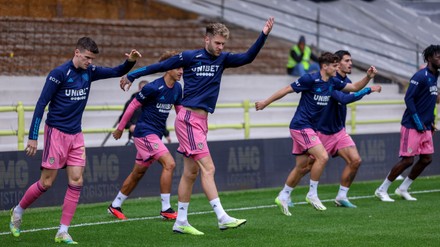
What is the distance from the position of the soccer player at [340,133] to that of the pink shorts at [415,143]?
3.50ft

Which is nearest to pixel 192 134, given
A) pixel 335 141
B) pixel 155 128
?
pixel 155 128

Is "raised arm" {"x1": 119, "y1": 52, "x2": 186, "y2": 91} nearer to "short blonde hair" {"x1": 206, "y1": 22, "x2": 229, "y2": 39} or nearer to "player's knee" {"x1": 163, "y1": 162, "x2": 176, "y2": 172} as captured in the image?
"short blonde hair" {"x1": 206, "y1": 22, "x2": 229, "y2": 39}

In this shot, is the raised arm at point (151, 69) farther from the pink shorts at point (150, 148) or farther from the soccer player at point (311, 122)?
the soccer player at point (311, 122)

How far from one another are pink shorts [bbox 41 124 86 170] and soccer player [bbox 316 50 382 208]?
195 inches

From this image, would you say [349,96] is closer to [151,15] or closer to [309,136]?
[309,136]

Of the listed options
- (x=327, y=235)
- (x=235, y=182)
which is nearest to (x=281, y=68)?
(x=235, y=182)

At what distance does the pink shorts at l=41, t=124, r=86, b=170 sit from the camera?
1141cm

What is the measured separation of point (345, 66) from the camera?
50.0 feet

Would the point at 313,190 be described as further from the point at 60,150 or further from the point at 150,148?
the point at 60,150

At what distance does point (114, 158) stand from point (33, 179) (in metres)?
1.60

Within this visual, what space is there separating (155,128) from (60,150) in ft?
9.45

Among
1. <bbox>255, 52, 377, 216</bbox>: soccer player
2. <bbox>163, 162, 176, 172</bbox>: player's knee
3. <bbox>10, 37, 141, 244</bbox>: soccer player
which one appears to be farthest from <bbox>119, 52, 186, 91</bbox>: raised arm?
<bbox>255, 52, 377, 216</bbox>: soccer player

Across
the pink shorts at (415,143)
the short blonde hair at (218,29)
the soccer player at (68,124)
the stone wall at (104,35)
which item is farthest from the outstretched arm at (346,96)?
the stone wall at (104,35)

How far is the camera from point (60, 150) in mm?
11398
